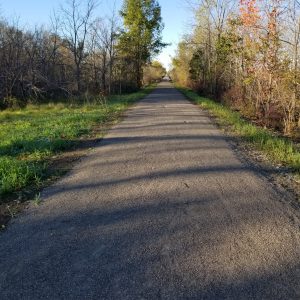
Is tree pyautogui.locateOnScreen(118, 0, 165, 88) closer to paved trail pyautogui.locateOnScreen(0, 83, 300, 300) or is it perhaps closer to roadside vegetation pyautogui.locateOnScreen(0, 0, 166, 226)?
roadside vegetation pyautogui.locateOnScreen(0, 0, 166, 226)

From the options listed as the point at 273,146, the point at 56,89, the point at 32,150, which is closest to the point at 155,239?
the point at 32,150

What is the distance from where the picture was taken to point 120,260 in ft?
11.6

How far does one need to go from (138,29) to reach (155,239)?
43.9 metres

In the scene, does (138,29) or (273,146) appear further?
(138,29)

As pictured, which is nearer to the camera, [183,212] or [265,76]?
[183,212]

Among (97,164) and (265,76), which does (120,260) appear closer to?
(97,164)

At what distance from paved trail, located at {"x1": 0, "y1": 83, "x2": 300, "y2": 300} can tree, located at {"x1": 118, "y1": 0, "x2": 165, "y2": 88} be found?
129ft

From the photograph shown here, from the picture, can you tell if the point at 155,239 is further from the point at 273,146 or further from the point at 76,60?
the point at 76,60

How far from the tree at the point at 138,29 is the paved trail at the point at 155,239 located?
129ft

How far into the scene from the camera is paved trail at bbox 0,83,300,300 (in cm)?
311

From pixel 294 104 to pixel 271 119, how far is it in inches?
97.0

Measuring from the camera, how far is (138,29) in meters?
44.8

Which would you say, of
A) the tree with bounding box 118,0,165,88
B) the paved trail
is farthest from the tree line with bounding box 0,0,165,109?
the paved trail

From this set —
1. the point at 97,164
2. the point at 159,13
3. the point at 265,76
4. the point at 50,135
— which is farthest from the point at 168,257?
the point at 159,13
